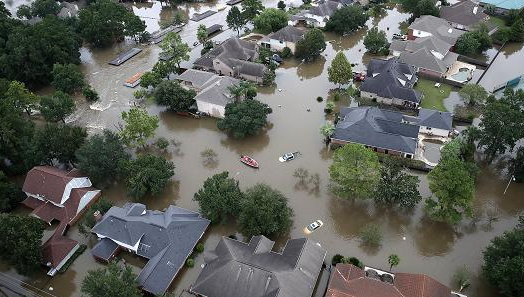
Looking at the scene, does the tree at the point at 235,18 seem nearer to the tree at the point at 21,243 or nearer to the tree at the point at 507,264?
the tree at the point at 21,243

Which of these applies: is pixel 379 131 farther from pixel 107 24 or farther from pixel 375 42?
pixel 107 24

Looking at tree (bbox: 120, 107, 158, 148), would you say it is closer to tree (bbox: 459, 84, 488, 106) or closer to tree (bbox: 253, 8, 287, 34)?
tree (bbox: 253, 8, 287, 34)

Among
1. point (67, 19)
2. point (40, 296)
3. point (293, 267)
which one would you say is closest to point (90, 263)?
point (40, 296)

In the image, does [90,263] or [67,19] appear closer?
[90,263]

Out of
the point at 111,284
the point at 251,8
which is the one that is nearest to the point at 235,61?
the point at 251,8

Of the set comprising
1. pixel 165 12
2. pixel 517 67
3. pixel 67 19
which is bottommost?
pixel 517 67

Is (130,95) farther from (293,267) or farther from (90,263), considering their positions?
(293,267)
